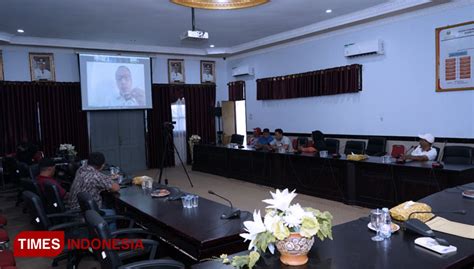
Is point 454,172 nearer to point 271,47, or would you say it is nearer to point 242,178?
point 242,178

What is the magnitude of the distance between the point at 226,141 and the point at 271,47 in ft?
10.0

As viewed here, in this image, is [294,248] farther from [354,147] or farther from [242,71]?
[242,71]

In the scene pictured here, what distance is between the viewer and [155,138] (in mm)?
9430

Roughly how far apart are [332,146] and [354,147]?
51 centimetres

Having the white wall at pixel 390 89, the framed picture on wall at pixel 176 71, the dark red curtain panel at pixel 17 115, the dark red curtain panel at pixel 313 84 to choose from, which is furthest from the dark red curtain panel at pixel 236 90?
the dark red curtain panel at pixel 17 115

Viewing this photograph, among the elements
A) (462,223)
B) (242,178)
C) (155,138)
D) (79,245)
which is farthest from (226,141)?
(462,223)

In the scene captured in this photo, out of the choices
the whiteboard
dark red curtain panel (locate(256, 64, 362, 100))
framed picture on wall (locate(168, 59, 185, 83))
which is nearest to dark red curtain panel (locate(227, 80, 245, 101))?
dark red curtain panel (locate(256, 64, 362, 100))

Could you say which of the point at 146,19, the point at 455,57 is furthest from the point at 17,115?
the point at 455,57

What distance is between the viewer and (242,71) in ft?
31.8

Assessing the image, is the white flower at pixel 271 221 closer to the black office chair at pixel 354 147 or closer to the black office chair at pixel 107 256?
the black office chair at pixel 107 256

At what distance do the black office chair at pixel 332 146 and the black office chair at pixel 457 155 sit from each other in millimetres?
1935

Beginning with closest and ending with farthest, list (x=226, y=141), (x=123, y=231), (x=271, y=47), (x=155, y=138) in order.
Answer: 1. (x=123, y=231)
2. (x=271, y=47)
3. (x=155, y=138)
4. (x=226, y=141)

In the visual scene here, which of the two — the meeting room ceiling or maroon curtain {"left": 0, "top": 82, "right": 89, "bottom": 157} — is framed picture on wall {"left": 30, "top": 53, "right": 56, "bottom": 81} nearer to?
maroon curtain {"left": 0, "top": 82, "right": 89, "bottom": 157}

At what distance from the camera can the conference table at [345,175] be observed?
4320 millimetres
